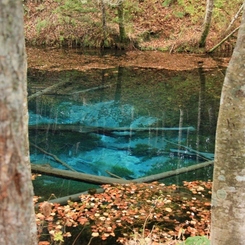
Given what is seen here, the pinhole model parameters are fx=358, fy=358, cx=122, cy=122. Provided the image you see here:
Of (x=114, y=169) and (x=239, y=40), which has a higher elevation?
(x=239, y=40)

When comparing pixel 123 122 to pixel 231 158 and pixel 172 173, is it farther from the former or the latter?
pixel 231 158

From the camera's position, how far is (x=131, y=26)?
62.1 feet

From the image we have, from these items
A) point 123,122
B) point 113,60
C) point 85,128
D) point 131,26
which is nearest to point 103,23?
point 131,26

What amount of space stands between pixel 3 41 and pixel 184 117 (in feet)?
31.0

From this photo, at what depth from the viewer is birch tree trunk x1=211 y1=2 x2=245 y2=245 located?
2.75 meters

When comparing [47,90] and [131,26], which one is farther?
[131,26]

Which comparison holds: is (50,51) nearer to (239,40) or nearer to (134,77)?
(134,77)

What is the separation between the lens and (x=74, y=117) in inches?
416

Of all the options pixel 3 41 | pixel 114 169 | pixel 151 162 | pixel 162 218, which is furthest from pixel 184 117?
pixel 3 41

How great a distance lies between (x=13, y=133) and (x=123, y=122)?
8522 mm

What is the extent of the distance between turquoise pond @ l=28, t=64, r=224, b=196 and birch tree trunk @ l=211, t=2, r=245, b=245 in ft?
13.3

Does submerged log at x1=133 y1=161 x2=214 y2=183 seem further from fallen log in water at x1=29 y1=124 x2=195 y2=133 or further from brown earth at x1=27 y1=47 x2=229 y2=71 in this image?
brown earth at x1=27 y1=47 x2=229 y2=71

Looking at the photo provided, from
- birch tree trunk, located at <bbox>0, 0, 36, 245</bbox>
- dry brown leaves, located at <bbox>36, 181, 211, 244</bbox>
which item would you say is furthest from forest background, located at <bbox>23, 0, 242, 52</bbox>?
birch tree trunk, located at <bbox>0, 0, 36, 245</bbox>

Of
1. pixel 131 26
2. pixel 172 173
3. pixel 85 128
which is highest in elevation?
pixel 131 26
